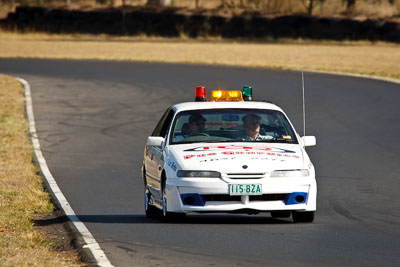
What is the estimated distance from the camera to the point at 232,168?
11734 millimetres

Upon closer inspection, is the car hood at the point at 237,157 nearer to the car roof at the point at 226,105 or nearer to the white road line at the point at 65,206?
the car roof at the point at 226,105

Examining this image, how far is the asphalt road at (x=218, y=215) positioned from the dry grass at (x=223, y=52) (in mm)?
4117

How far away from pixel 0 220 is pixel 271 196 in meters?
3.19

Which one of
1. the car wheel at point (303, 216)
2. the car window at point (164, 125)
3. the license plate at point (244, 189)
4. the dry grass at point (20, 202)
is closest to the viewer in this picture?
the dry grass at point (20, 202)

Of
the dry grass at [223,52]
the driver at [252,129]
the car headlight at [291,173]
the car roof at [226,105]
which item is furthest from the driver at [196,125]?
the dry grass at [223,52]

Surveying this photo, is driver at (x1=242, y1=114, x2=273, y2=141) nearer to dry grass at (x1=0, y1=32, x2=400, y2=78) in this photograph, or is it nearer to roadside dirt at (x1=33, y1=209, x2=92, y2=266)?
roadside dirt at (x1=33, y1=209, x2=92, y2=266)

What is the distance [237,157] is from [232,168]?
0.70 ft

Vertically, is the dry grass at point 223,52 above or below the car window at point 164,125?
below

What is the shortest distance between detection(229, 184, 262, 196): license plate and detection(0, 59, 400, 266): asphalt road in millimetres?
411

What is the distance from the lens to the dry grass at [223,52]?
48312 mm

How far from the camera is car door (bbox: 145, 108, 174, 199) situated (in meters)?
12.7

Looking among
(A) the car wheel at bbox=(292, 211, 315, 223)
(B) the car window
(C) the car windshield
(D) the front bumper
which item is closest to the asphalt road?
(A) the car wheel at bbox=(292, 211, 315, 223)

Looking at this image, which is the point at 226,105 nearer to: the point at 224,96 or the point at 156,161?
the point at 224,96

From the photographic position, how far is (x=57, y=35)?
77125mm
